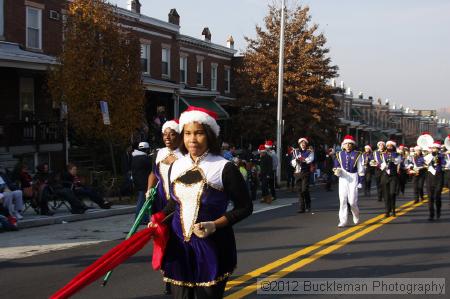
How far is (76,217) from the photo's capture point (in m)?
14.3

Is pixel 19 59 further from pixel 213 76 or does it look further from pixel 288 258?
pixel 213 76

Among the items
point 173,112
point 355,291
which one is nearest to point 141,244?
point 355,291

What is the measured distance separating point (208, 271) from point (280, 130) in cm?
2368

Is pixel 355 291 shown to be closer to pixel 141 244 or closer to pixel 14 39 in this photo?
pixel 141 244

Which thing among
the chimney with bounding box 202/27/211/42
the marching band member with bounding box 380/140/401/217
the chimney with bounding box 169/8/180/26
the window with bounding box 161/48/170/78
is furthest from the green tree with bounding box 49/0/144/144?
the chimney with bounding box 202/27/211/42

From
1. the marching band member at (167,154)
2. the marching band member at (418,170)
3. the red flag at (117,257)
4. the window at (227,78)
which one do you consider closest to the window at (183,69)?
the window at (227,78)

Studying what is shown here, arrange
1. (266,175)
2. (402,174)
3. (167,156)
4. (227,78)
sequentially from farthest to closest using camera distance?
(227,78) → (402,174) → (266,175) → (167,156)

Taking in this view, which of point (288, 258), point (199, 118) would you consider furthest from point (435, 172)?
point (199, 118)

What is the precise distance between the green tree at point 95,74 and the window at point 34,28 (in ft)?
13.9

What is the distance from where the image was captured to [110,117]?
19375mm

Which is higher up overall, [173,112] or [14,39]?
[14,39]

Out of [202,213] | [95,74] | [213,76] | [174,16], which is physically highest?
[174,16]

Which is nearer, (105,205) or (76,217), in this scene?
(76,217)

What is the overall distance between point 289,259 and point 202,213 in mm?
5166
